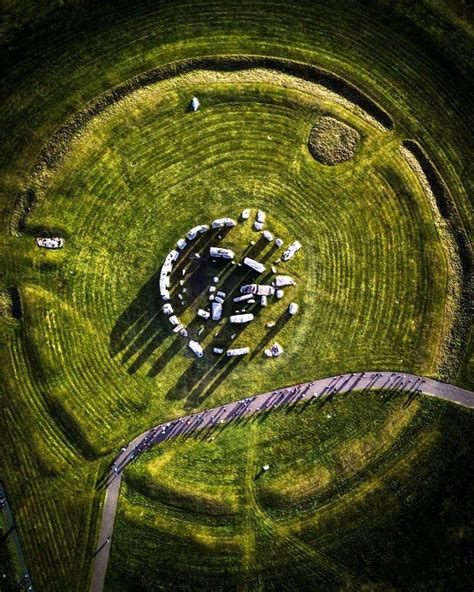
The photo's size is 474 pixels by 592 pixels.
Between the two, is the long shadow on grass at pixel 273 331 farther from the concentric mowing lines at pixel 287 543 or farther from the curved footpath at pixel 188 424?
the concentric mowing lines at pixel 287 543

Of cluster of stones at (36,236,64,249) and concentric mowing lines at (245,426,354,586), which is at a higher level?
cluster of stones at (36,236,64,249)

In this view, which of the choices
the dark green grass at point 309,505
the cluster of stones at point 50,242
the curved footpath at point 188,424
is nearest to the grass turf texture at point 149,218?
the cluster of stones at point 50,242

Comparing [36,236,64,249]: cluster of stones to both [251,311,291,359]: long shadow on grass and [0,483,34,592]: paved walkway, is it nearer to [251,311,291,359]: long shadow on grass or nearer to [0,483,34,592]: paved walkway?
[251,311,291,359]: long shadow on grass

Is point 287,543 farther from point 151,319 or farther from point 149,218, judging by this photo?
point 149,218

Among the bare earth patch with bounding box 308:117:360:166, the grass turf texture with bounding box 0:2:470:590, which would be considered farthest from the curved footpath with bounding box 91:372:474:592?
the bare earth patch with bounding box 308:117:360:166

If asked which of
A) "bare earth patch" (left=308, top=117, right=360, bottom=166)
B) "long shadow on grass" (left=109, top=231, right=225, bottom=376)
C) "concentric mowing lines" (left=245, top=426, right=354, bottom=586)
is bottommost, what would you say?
"concentric mowing lines" (left=245, top=426, right=354, bottom=586)

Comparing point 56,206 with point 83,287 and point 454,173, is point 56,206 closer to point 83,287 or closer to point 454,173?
point 83,287

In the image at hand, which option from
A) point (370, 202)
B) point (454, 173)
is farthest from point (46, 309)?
point (454, 173)
